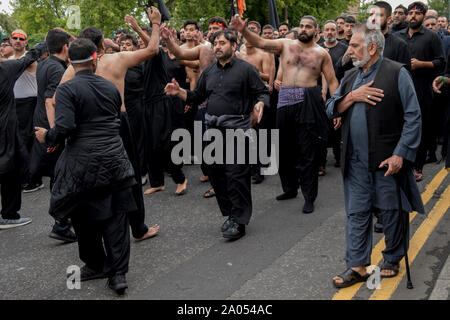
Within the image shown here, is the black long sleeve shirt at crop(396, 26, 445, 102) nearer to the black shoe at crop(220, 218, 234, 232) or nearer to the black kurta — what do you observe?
the black shoe at crop(220, 218, 234, 232)

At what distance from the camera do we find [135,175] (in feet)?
17.9

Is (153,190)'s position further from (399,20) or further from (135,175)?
(399,20)

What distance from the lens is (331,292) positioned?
14.2 feet

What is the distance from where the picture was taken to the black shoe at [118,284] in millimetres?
4465

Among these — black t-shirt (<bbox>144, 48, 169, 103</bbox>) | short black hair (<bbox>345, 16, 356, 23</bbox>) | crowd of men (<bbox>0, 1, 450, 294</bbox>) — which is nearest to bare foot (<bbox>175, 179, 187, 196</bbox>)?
crowd of men (<bbox>0, 1, 450, 294</bbox>)

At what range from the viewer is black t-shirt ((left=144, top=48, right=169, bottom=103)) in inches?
295

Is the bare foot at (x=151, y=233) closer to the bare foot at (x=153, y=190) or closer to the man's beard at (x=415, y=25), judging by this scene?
the bare foot at (x=153, y=190)

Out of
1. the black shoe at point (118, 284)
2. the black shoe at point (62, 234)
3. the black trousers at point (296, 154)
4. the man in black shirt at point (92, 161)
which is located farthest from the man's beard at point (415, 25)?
the black shoe at point (118, 284)

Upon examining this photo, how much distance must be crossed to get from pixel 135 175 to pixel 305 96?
245cm

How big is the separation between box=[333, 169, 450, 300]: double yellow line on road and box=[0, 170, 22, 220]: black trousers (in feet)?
13.8

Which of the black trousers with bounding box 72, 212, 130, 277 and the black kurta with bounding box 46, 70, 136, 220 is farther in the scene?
the black trousers with bounding box 72, 212, 130, 277

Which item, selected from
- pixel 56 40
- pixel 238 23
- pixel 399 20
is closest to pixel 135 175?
pixel 56 40

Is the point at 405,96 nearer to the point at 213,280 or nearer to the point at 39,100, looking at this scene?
the point at 213,280

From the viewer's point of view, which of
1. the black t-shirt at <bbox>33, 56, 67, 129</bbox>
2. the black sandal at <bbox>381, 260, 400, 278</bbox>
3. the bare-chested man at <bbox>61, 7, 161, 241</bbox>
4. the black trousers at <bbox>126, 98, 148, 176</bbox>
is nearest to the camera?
the black sandal at <bbox>381, 260, 400, 278</bbox>
